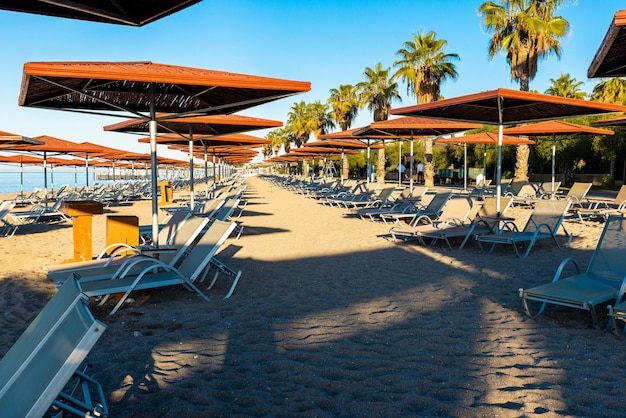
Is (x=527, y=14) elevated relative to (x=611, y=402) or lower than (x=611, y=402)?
elevated

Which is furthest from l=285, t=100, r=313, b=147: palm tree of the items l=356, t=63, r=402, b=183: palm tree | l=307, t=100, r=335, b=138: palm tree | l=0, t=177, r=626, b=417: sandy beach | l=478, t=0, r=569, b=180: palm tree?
l=0, t=177, r=626, b=417: sandy beach

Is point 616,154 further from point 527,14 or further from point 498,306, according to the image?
point 498,306

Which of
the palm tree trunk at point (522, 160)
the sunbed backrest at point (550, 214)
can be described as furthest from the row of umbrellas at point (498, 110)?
the palm tree trunk at point (522, 160)

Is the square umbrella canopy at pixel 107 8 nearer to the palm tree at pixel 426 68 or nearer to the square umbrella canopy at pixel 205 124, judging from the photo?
the square umbrella canopy at pixel 205 124

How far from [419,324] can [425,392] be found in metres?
1.35

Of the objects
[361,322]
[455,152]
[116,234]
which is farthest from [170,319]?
[455,152]

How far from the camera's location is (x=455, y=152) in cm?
3969

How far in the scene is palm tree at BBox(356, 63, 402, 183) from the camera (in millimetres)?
30969

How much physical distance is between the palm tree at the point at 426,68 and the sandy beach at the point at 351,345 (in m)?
21.5

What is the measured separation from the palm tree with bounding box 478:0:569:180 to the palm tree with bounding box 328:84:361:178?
630 inches

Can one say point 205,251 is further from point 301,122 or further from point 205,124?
point 301,122

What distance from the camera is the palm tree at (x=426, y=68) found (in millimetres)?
26734

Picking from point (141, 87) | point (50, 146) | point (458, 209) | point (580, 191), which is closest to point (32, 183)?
point (50, 146)

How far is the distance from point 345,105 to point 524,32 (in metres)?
18.2
